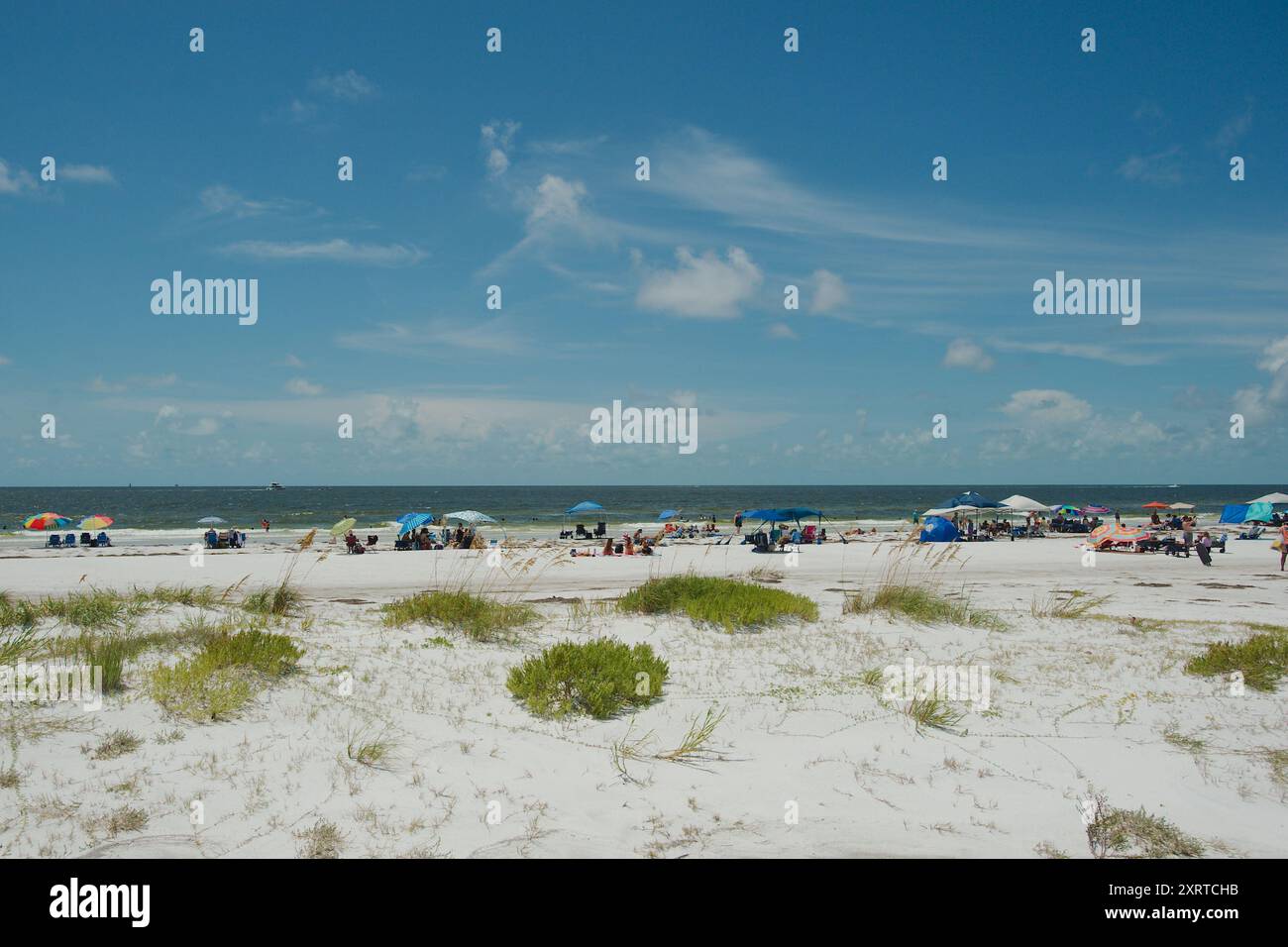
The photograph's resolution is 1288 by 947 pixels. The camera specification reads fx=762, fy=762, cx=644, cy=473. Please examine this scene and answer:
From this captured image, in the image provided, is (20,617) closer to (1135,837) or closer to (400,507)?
(1135,837)

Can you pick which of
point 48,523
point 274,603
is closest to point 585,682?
point 274,603

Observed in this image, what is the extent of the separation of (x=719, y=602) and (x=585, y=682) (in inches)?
146

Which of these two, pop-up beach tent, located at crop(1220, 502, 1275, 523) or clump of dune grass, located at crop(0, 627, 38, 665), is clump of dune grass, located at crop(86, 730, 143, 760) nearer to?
clump of dune grass, located at crop(0, 627, 38, 665)

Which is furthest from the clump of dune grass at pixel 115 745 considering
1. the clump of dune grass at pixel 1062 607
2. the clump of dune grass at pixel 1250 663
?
the clump of dune grass at pixel 1062 607

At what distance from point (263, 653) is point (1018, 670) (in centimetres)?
732

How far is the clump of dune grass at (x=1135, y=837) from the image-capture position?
4.21 metres

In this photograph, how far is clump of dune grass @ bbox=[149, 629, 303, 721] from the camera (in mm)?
5621

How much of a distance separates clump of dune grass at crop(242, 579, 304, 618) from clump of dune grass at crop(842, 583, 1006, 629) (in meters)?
7.52

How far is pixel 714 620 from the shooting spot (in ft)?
31.3

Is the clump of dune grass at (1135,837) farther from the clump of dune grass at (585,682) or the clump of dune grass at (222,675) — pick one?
the clump of dune grass at (222,675)

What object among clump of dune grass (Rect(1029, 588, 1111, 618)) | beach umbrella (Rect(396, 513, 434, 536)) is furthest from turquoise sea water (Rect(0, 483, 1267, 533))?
clump of dune grass (Rect(1029, 588, 1111, 618))
